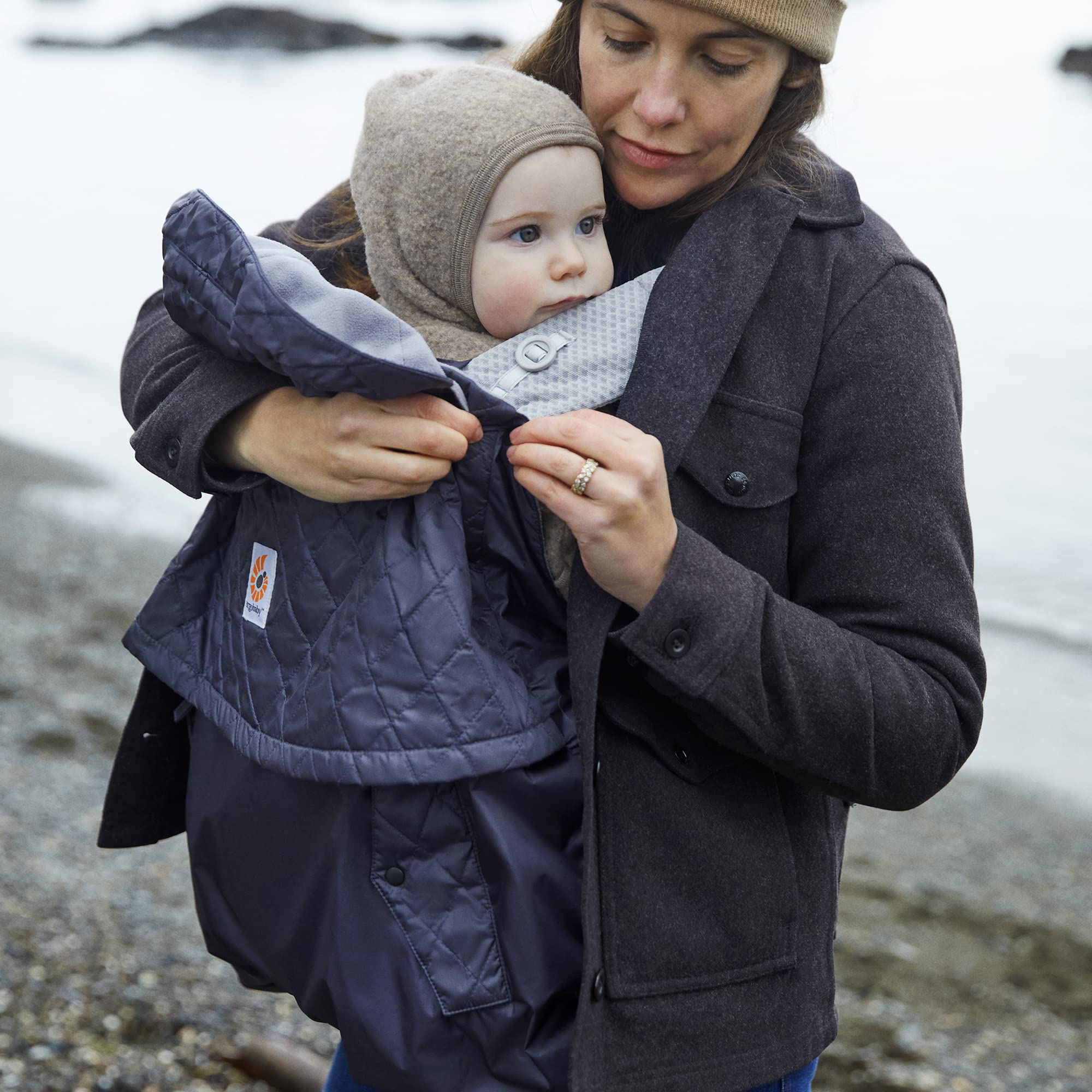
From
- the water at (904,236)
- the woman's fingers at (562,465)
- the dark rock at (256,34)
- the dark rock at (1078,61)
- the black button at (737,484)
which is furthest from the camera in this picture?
the dark rock at (256,34)

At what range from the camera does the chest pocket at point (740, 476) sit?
150 centimetres

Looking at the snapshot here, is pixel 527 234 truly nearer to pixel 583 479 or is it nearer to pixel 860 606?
pixel 583 479

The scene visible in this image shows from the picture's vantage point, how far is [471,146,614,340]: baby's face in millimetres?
1604

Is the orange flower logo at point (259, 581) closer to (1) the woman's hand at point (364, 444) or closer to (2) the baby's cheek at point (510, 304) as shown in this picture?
(1) the woman's hand at point (364, 444)

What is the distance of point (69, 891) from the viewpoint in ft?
12.5

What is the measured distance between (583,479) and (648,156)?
0.52 metres

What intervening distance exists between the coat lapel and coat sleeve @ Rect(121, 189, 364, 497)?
1.45ft

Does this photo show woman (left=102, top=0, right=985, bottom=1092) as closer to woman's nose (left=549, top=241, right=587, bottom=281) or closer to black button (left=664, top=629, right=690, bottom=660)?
black button (left=664, top=629, right=690, bottom=660)

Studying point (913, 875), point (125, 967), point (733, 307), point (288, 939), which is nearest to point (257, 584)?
point (288, 939)

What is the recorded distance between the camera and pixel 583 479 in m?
1.35

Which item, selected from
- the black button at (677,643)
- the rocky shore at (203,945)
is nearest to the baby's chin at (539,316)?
the black button at (677,643)

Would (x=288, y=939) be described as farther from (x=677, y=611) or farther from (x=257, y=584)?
(x=677, y=611)

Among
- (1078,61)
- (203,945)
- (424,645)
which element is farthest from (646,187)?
(1078,61)

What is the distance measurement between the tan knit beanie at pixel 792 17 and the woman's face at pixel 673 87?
26 millimetres
